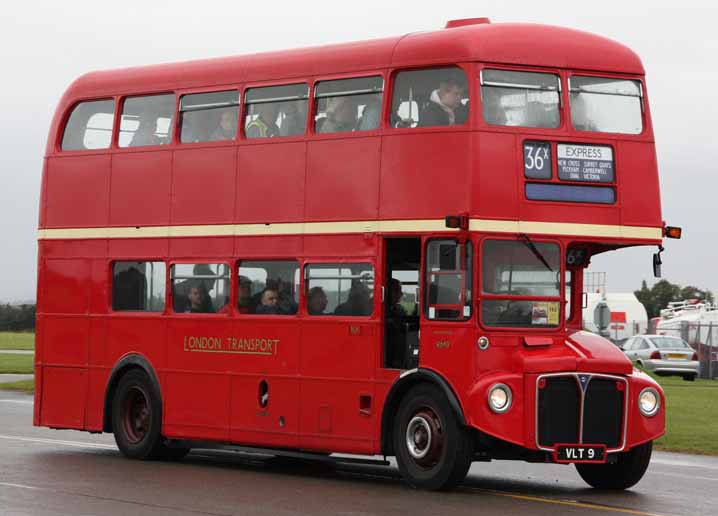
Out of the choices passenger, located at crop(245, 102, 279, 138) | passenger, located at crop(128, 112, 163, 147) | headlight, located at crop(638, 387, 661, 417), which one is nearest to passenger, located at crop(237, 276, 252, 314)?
passenger, located at crop(245, 102, 279, 138)

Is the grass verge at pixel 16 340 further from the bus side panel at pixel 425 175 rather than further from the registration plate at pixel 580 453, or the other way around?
the registration plate at pixel 580 453

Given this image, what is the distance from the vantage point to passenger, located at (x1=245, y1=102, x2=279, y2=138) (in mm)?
17266

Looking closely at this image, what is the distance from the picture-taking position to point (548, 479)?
17.0 m

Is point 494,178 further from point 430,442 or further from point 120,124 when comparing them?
point 120,124

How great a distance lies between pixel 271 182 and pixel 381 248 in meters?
1.92

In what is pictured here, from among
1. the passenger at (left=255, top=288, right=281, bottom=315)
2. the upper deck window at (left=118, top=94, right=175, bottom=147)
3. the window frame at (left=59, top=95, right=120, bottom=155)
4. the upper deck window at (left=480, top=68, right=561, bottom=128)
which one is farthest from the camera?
the window frame at (left=59, top=95, right=120, bottom=155)

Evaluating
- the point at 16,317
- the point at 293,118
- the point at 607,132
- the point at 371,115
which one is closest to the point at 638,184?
the point at 607,132

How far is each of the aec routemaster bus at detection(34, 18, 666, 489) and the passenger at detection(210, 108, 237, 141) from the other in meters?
0.02

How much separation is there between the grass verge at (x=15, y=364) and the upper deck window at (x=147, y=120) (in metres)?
24.3

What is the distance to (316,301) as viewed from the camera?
16656 mm

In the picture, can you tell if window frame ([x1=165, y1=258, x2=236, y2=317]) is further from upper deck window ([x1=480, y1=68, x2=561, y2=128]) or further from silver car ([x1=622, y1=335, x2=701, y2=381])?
silver car ([x1=622, y1=335, x2=701, y2=381])

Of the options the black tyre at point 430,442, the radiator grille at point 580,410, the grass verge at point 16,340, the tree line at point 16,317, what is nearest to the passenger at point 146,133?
the black tyre at point 430,442

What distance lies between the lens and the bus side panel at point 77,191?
1927cm

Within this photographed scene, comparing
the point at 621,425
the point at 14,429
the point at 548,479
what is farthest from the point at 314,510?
the point at 14,429
